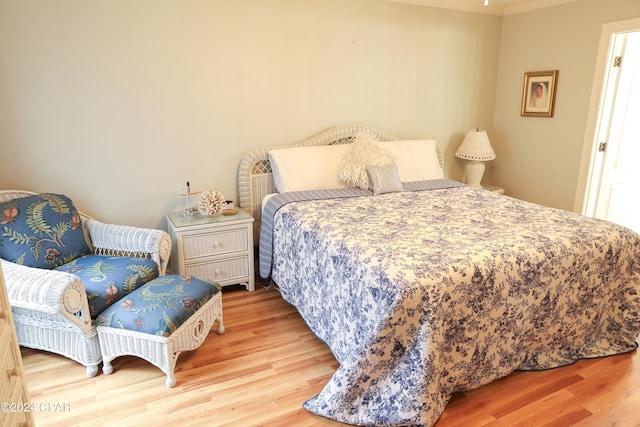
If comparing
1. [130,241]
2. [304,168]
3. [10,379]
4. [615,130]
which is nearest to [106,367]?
[130,241]

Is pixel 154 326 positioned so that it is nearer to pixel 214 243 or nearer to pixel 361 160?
pixel 214 243

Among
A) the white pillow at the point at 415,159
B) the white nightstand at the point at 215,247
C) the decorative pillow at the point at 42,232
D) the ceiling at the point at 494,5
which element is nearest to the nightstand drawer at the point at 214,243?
the white nightstand at the point at 215,247

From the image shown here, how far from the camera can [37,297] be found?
1886 mm

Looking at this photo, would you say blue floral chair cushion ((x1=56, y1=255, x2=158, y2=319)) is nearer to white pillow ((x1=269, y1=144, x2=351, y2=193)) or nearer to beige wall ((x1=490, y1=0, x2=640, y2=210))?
white pillow ((x1=269, y1=144, x2=351, y2=193))

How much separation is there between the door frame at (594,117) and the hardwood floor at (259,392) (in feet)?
5.46

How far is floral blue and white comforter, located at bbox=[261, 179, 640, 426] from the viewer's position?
1.73 m

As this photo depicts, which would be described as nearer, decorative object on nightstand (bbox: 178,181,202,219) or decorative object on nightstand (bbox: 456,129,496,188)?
decorative object on nightstand (bbox: 178,181,202,219)

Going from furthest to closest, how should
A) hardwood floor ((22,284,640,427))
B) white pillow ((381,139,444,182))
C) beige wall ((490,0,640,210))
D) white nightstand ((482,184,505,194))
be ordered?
white nightstand ((482,184,505,194)), white pillow ((381,139,444,182)), beige wall ((490,0,640,210)), hardwood floor ((22,284,640,427))

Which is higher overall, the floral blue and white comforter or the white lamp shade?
the white lamp shade

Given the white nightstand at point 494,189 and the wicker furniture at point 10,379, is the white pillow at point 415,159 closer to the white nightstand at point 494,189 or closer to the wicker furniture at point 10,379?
the white nightstand at point 494,189

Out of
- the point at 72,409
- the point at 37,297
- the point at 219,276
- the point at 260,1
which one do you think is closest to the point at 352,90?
the point at 260,1

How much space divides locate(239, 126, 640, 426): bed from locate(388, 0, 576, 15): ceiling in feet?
6.50

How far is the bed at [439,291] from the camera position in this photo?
174 cm

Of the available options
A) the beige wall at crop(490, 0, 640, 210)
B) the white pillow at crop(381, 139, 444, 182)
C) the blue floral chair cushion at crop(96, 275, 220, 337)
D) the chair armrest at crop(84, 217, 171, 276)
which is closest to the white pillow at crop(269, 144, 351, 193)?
the white pillow at crop(381, 139, 444, 182)
